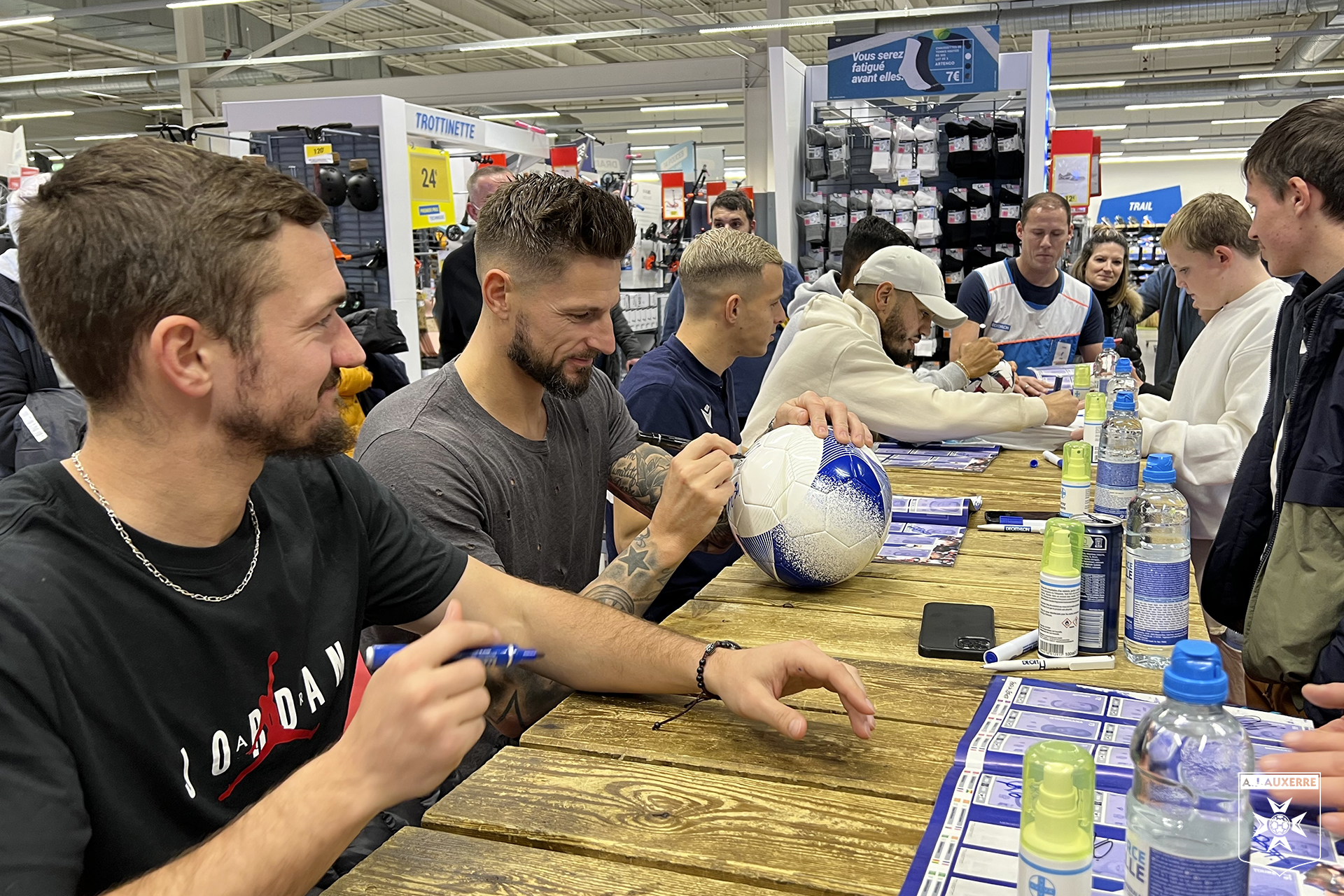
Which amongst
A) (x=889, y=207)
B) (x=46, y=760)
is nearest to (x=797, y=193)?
(x=889, y=207)

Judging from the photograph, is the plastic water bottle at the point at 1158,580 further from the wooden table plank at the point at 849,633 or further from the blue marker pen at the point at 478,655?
the blue marker pen at the point at 478,655

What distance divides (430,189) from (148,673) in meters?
7.22

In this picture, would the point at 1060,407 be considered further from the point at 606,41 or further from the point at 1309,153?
the point at 606,41

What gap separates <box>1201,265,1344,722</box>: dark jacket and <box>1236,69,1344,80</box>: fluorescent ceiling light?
53.5 ft

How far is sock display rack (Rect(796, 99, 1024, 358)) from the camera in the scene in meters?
7.57

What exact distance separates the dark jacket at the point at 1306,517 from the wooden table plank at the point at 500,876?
147 centimetres

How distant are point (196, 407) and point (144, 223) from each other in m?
0.21

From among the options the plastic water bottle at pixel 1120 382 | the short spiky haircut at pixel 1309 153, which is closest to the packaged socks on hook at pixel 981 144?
the plastic water bottle at pixel 1120 382

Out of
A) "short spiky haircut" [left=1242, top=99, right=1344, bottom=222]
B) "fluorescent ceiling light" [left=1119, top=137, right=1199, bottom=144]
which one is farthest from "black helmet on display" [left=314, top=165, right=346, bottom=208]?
"fluorescent ceiling light" [left=1119, top=137, right=1199, bottom=144]

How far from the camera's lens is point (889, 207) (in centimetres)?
777

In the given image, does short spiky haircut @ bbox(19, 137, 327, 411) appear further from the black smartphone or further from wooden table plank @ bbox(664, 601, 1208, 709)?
the black smartphone

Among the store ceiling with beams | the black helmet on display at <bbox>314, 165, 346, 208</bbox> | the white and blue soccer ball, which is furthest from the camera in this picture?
the store ceiling with beams

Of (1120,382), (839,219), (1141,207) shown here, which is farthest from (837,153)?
(1141,207)

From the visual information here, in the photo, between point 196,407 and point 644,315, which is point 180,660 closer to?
point 196,407
